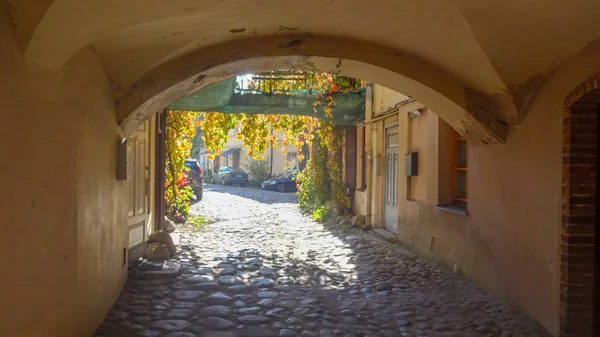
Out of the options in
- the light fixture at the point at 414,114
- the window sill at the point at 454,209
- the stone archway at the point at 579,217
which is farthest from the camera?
the light fixture at the point at 414,114

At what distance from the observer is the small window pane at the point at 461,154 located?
6.78m

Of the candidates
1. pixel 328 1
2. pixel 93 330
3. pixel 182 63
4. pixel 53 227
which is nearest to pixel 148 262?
pixel 93 330

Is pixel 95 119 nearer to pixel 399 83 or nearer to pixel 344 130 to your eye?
pixel 399 83

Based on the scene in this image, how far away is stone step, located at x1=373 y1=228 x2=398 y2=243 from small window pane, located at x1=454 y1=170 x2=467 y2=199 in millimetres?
2289

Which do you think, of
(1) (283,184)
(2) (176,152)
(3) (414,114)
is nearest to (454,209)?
(3) (414,114)

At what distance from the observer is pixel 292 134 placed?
45.7ft

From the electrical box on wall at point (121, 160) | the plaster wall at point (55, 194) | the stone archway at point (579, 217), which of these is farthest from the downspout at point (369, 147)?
the plaster wall at point (55, 194)

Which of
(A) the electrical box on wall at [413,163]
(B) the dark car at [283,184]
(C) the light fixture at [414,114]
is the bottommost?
(B) the dark car at [283,184]

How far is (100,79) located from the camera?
4121mm

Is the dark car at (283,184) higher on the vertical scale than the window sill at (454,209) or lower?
lower

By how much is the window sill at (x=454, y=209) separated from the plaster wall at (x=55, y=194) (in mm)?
4055

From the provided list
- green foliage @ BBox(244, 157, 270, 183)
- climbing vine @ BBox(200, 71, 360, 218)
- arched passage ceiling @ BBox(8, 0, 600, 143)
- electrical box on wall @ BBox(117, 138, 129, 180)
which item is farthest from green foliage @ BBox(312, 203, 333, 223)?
green foliage @ BBox(244, 157, 270, 183)

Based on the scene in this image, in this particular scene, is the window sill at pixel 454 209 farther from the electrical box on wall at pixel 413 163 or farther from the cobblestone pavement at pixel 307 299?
the electrical box on wall at pixel 413 163

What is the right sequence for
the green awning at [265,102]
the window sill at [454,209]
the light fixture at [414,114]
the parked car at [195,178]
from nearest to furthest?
the window sill at [454,209], the light fixture at [414,114], the green awning at [265,102], the parked car at [195,178]
